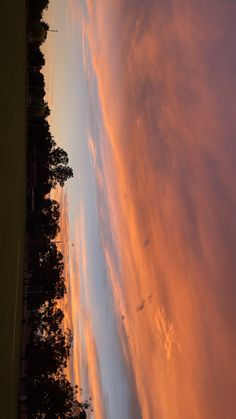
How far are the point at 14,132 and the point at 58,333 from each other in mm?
42761

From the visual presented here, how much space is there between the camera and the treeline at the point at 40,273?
60.2m

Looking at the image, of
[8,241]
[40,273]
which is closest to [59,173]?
[40,273]

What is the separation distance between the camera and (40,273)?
6819 cm

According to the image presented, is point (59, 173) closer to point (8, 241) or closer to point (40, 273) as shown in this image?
point (40, 273)

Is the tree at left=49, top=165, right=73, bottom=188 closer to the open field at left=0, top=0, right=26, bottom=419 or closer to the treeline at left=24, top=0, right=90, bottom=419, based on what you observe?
the treeline at left=24, top=0, right=90, bottom=419

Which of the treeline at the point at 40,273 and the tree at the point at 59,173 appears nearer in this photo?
the treeline at the point at 40,273

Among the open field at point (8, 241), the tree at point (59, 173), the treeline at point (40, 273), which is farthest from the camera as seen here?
the tree at point (59, 173)

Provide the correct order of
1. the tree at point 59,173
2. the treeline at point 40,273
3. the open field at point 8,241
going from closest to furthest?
1. the open field at point 8,241
2. the treeline at point 40,273
3. the tree at point 59,173

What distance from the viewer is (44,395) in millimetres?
60656

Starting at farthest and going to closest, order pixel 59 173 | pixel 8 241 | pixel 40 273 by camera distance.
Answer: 1. pixel 59 173
2. pixel 40 273
3. pixel 8 241

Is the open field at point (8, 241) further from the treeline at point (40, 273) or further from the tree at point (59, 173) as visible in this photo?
the tree at point (59, 173)

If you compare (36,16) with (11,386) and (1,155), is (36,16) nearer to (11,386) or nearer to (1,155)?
(1,155)

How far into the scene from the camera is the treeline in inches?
2368

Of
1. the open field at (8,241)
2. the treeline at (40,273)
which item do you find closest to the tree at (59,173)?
the treeline at (40,273)
